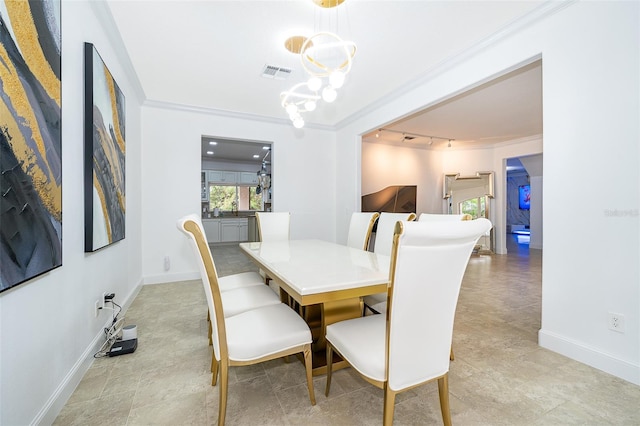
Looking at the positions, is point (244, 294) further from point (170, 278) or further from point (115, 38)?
point (170, 278)

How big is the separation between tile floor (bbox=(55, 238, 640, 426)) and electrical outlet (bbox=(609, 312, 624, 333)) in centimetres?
30

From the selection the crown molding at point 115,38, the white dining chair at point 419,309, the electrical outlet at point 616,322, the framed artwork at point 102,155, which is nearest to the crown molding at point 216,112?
the crown molding at point 115,38

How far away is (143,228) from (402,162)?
18.1 ft

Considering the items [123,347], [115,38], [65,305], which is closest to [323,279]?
[65,305]

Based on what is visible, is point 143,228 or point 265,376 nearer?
point 265,376

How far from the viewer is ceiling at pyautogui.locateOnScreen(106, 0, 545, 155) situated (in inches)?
84.0

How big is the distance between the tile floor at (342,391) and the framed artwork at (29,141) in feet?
2.83

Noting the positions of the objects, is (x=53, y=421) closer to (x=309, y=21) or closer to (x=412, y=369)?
(x=412, y=369)

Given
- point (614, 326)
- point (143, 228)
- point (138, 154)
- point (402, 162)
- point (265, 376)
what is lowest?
point (265, 376)

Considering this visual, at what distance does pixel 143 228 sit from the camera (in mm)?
3916

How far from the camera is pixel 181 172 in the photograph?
415 cm

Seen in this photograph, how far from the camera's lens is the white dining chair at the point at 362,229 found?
278 cm

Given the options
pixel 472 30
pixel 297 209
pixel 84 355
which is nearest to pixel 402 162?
pixel 297 209

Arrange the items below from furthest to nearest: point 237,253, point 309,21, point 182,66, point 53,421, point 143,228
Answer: point 237,253, point 143,228, point 182,66, point 309,21, point 53,421
